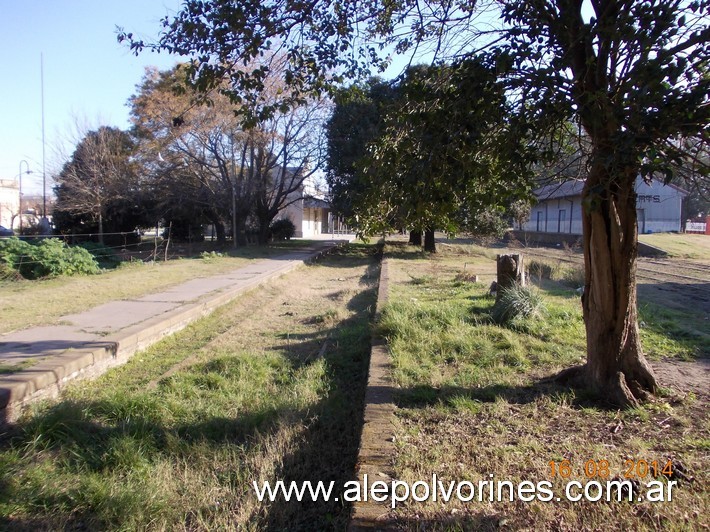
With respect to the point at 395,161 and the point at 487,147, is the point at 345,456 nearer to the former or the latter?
the point at 395,161

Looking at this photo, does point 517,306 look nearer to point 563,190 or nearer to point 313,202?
point 563,190

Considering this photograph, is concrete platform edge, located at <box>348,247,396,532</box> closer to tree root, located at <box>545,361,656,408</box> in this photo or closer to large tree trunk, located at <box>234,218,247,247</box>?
tree root, located at <box>545,361,656,408</box>

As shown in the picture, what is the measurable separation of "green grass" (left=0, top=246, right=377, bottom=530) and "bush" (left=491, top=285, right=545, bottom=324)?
204 centimetres

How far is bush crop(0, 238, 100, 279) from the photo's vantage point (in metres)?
13.6

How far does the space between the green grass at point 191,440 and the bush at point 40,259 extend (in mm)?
7536

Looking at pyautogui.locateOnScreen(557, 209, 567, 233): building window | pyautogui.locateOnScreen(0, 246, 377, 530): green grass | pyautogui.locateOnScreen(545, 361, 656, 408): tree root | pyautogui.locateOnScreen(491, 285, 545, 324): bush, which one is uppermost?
pyautogui.locateOnScreen(557, 209, 567, 233): building window

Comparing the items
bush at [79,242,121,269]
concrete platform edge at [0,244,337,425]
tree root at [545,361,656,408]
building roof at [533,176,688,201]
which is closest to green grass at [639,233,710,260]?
building roof at [533,176,688,201]

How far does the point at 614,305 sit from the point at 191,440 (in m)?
3.97

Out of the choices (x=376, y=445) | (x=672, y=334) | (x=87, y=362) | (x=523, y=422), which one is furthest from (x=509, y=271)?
(x=87, y=362)

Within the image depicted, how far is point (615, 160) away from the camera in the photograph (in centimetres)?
327

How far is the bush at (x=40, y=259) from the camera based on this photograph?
44.6 feet

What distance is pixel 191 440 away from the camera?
15.9 ft

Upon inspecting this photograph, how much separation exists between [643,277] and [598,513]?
15.6 metres

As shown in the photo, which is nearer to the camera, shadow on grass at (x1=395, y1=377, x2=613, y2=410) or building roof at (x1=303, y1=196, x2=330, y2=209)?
shadow on grass at (x1=395, y1=377, x2=613, y2=410)
